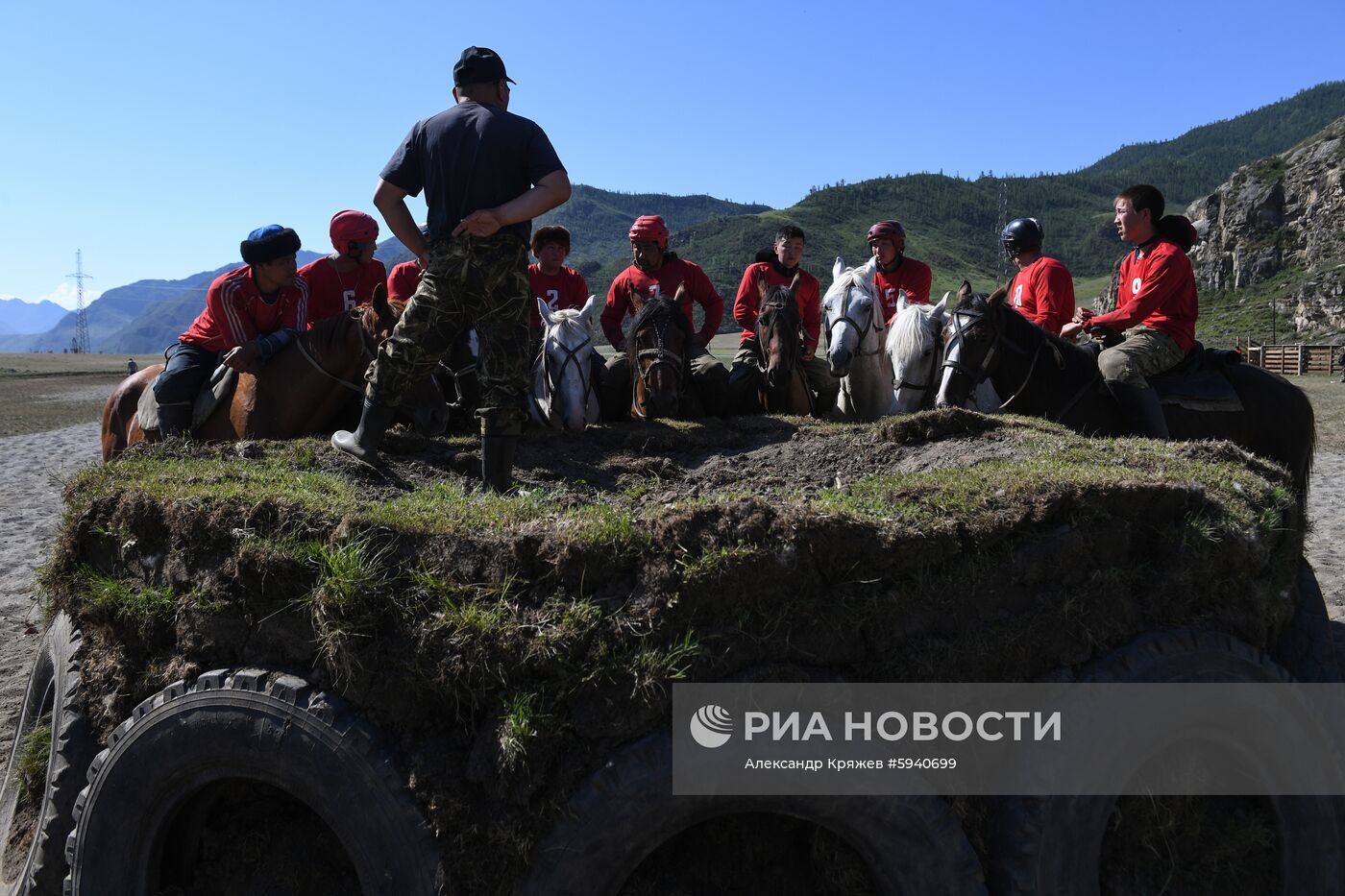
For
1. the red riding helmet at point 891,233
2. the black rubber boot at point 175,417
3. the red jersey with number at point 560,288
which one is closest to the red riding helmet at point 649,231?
the red jersey with number at point 560,288

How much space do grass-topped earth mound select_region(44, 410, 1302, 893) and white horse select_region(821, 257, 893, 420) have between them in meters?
3.42

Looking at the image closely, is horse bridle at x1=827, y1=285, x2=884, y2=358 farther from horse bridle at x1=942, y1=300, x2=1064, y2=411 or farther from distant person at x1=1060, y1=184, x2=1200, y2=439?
distant person at x1=1060, y1=184, x2=1200, y2=439

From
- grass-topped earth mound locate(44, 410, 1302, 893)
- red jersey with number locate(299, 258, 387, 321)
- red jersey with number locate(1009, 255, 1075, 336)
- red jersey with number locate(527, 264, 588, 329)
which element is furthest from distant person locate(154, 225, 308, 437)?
red jersey with number locate(1009, 255, 1075, 336)

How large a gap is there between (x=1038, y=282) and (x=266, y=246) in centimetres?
634

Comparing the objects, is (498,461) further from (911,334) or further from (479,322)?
(911,334)

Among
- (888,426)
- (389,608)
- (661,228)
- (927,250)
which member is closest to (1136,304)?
(888,426)

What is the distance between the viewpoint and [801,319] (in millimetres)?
8102

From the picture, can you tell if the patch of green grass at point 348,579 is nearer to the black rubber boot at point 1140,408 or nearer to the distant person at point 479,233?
the distant person at point 479,233

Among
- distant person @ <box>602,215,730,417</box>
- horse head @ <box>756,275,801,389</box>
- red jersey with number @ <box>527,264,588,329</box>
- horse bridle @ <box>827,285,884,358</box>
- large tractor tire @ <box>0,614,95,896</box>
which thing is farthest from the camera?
red jersey with number @ <box>527,264,588,329</box>

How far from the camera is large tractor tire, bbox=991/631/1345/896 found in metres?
2.97

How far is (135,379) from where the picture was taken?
8.16 meters

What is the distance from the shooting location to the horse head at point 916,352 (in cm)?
734

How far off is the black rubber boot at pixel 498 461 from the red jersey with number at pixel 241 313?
9.26 ft

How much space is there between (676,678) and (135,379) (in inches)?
282
